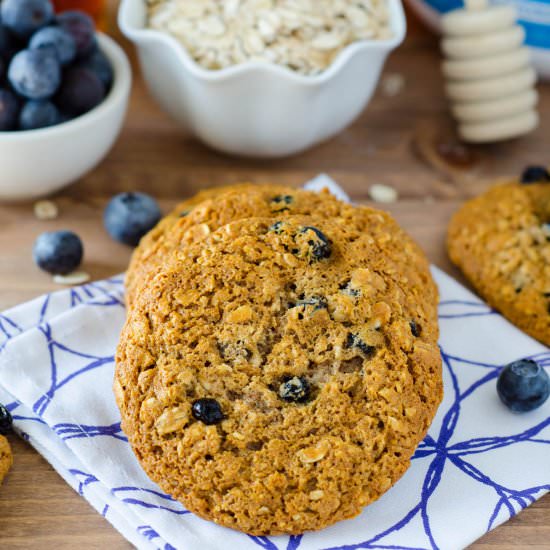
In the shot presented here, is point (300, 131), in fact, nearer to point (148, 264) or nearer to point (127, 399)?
point (148, 264)

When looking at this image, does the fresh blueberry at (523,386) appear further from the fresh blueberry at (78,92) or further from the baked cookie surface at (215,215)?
the fresh blueberry at (78,92)

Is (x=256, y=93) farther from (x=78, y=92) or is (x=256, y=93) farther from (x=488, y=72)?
(x=488, y=72)

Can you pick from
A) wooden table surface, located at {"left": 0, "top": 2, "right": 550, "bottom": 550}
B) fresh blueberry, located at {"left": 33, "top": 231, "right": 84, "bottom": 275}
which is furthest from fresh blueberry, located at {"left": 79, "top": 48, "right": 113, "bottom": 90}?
fresh blueberry, located at {"left": 33, "top": 231, "right": 84, "bottom": 275}

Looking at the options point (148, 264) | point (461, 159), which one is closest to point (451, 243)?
point (461, 159)

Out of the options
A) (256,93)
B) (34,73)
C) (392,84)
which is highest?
(34,73)

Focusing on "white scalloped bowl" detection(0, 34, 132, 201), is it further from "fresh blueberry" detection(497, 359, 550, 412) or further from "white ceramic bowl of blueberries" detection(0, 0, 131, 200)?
"fresh blueberry" detection(497, 359, 550, 412)

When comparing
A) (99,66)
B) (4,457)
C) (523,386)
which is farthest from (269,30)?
(4,457)
